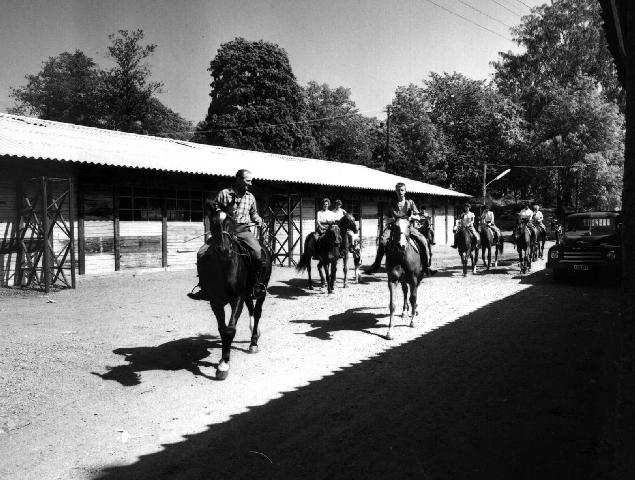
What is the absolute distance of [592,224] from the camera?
15.0 m

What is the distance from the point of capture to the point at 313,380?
5.65 metres

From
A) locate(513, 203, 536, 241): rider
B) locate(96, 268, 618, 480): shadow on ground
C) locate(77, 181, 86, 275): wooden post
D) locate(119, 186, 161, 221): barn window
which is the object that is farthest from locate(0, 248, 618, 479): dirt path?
locate(513, 203, 536, 241): rider

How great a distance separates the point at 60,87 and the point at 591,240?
5383 cm


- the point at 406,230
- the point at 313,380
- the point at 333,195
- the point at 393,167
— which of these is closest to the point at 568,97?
the point at 393,167

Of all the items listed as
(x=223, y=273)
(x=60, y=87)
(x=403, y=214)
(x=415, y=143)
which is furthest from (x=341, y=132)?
(x=223, y=273)

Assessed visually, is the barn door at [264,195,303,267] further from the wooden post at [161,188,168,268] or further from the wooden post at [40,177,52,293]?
the wooden post at [40,177,52,293]

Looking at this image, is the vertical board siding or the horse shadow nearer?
the horse shadow

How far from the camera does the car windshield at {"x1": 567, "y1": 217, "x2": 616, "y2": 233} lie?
14.6 meters

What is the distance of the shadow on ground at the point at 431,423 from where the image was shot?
3568 millimetres

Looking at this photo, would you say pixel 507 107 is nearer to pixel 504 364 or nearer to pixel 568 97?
pixel 568 97

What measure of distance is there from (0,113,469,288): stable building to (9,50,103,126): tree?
31.2 m

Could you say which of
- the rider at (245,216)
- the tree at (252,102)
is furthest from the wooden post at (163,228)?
the tree at (252,102)

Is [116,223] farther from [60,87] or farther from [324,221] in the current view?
[60,87]

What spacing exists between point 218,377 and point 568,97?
42.6 metres
